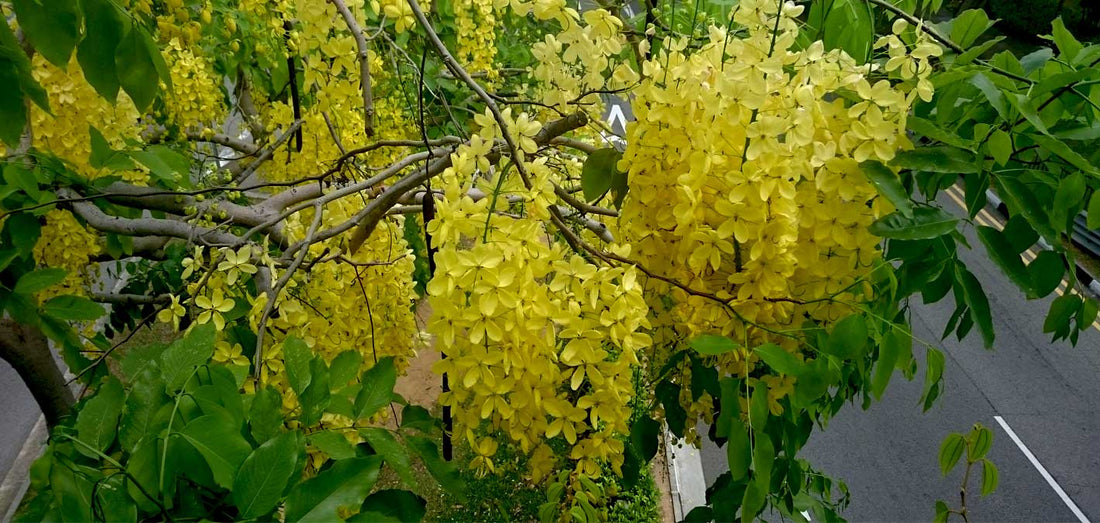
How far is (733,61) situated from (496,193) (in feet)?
1.41

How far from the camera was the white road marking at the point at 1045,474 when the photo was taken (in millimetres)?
4770

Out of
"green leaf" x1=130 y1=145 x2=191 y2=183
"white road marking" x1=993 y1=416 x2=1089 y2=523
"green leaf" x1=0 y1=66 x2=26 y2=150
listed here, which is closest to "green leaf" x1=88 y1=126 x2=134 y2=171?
"green leaf" x1=130 y1=145 x2=191 y2=183

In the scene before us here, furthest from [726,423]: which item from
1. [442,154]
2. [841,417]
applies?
[841,417]

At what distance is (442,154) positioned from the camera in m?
1.49

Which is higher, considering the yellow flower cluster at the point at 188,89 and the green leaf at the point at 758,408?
the green leaf at the point at 758,408

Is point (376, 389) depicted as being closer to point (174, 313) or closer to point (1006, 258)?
point (174, 313)

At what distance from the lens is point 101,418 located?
3.03 ft

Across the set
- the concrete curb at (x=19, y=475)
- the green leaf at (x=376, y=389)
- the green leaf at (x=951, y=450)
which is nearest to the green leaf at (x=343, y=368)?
the green leaf at (x=376, y=389)

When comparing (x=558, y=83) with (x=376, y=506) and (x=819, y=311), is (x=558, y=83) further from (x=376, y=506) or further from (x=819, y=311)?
(x=376, y=506)

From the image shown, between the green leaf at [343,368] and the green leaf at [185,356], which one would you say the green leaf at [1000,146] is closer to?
the green leaf at [343,368]

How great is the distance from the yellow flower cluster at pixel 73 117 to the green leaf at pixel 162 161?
0.24 metres

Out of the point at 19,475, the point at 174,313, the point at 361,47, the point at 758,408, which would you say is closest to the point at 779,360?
the point at 758,408

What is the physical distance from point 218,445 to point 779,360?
748 millimetres

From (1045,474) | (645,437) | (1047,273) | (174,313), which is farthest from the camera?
(1045,474)
